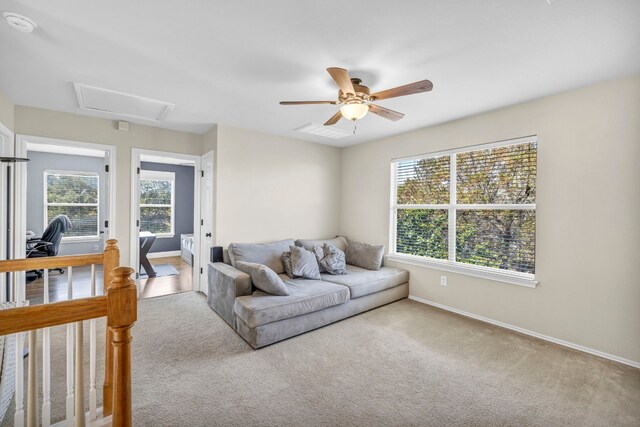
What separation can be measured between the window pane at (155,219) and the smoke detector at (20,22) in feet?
19.2

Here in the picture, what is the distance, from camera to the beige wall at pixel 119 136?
11.2ft

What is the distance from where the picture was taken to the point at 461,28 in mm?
1881

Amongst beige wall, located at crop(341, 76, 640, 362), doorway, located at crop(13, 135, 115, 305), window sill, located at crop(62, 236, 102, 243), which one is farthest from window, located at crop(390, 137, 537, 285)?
window sill, located at crop(62, 236, 102, 243)

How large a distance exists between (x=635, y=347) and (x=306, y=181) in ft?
13.6

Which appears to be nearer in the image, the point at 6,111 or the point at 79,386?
the point at 79,386

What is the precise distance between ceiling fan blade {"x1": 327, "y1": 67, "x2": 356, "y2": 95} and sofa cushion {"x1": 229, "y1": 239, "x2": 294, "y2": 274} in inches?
92.6

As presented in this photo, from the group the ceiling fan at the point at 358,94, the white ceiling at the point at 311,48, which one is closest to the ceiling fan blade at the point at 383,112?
the ceiling fan at the point at 358,94

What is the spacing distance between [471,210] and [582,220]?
42.2 inches

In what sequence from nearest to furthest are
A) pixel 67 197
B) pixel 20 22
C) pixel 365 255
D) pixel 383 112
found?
pixel 20 22
pixel 383 112
pixel 365 255
pixel 67 197

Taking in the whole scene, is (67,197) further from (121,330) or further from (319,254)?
(121,330)

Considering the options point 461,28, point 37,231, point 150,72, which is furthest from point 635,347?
point 37,231

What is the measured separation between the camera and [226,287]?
10.6 ft

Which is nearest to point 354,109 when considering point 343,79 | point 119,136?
point 343,79

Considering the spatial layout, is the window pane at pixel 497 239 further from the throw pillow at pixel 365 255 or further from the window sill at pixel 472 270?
the throw pillow at pixel 365 255
